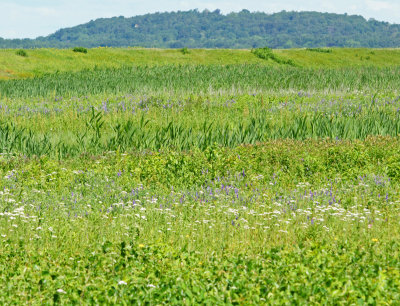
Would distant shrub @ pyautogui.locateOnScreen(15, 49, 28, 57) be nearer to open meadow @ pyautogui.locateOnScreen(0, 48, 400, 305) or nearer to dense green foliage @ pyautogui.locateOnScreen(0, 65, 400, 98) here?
dense green foliage @ pyautogui.locateOnScreen(0, 65, 400, 98)

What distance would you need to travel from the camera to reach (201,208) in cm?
823

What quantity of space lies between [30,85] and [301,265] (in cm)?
2674

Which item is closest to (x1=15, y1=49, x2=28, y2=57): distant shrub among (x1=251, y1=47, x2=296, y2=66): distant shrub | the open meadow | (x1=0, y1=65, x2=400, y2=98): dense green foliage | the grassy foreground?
the grassy foreground

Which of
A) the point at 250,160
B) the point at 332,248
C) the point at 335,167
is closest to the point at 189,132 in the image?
the point at 250,160

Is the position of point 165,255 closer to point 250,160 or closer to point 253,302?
point 253,302

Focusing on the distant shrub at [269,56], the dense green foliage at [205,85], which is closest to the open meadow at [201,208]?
the dense green foliage at [205,85]

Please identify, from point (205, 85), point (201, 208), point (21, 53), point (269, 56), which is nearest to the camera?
point (201, 208)

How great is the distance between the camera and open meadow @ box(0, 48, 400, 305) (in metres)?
4.89

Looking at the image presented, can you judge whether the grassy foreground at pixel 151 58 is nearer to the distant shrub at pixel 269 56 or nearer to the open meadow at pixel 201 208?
the distant shrub at pixel 269 56

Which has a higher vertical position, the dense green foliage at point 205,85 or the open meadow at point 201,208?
the dense green foliage at point 205,85

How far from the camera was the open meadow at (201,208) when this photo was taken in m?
4.89

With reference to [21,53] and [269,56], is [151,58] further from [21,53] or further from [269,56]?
[269,56]

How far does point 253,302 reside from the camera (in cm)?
455

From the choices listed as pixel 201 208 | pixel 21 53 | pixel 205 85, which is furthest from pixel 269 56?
pixel 201 208
